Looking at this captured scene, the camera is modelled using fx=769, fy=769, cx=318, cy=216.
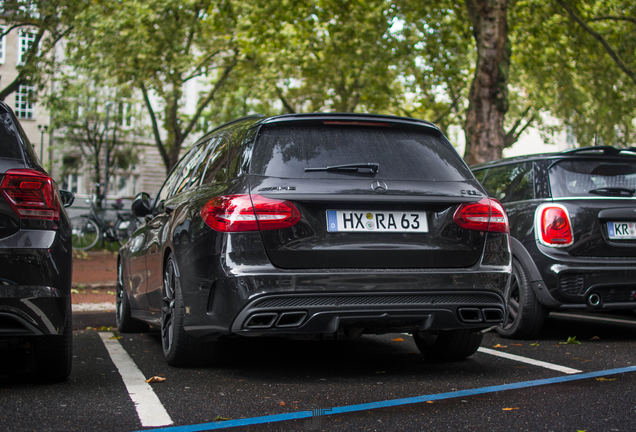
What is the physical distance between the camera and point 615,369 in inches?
195

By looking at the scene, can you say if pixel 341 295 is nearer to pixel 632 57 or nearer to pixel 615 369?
pixel 615 369

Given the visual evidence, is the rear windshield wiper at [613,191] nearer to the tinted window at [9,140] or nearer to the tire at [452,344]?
the tire at [452,344]

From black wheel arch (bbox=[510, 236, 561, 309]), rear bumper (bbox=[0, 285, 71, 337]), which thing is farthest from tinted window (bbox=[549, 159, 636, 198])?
rear bumper (bbox=[0, 285, 71, 337])

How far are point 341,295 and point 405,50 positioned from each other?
21.4 meters

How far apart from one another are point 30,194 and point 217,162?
4.32 feet

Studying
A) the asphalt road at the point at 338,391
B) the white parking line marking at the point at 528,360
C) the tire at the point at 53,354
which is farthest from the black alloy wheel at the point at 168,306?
the white parking line marking at the point at 528,360

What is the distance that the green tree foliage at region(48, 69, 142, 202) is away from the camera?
4088 cm

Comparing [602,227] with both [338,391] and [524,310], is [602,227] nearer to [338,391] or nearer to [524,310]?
[524,310]

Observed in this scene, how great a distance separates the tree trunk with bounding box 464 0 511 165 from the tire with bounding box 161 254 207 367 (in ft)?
31.1

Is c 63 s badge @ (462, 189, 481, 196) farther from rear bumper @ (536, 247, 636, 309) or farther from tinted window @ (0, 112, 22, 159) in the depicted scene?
tinted window @ (0, 112, 22, 159)

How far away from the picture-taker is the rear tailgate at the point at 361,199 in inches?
165

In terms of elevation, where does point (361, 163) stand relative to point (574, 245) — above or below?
above

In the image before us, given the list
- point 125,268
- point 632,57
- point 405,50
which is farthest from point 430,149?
point 405,50

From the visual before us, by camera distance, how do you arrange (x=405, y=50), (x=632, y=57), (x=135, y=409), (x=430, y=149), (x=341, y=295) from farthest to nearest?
(x=405, y=50)
(x=632, y=57)
(x=430, y=149)
(x=341, y=295)
(x=135, y=409)
